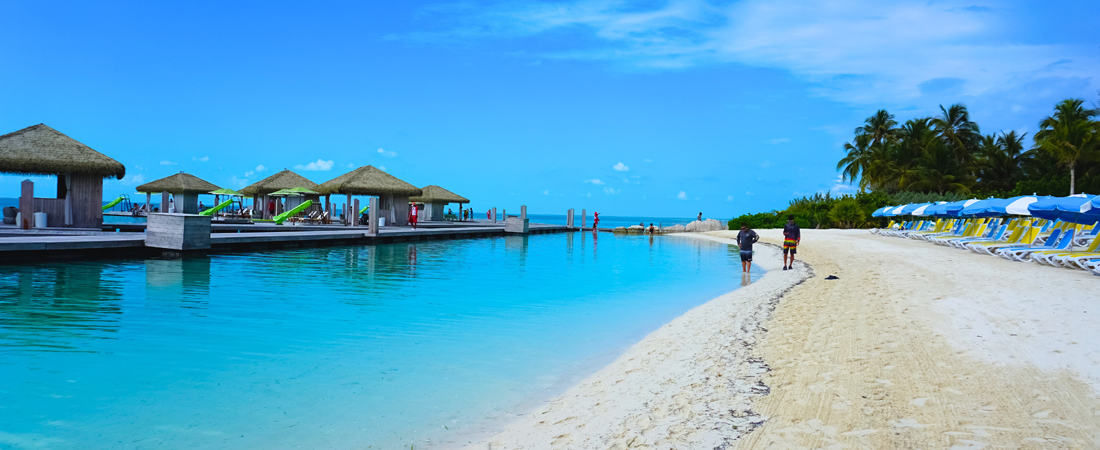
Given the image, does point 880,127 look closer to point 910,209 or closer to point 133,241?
point 910,209

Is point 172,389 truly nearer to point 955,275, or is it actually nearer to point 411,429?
point 411,429

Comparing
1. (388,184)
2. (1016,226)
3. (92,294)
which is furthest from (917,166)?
(92,294)

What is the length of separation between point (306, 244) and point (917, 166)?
36.5 metres

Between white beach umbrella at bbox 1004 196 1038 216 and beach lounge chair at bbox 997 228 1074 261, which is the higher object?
white beach umbrella at bbox 1004 196 1038 216

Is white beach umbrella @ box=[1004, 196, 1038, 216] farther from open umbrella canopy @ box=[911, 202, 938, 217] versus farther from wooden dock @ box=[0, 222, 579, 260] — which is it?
wooden dock @ box=[0, 222, 579, 260]

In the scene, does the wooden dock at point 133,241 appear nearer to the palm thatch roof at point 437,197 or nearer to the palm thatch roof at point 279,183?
the palm thatch roof at point 279,183

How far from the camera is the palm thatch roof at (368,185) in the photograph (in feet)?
89.5

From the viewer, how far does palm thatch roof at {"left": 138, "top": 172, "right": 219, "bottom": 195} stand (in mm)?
32062

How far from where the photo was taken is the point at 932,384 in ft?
14.1

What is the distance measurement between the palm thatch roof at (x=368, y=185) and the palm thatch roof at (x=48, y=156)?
9.35 meters

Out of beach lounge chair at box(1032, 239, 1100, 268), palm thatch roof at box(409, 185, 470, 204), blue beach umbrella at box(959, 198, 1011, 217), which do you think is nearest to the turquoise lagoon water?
beach lounge chair at box(1032, 239, 1100, 268)

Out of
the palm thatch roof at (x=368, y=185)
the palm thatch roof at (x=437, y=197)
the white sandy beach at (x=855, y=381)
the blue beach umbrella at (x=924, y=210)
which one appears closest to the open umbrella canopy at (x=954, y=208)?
the blue beach umbrella at (x=924, y=210)

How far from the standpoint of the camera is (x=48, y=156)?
1820cm

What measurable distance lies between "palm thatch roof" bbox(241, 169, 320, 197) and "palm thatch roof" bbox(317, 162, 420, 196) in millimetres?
3661
